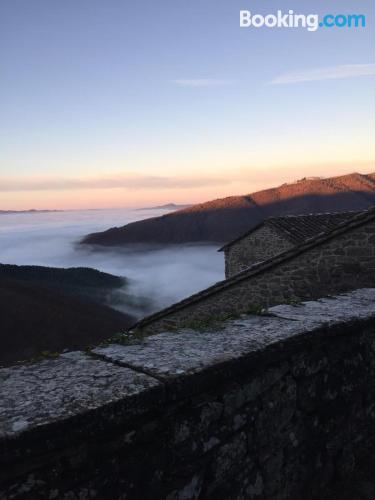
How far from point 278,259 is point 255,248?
997cm

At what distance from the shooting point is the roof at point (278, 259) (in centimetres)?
796

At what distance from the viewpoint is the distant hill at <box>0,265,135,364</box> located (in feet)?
88.0

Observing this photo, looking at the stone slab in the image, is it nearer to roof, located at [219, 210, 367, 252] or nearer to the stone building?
the stone building

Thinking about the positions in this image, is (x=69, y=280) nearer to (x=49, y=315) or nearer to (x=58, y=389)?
(x=49, y=315)

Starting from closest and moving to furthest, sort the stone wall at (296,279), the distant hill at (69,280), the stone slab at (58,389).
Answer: the stone slab at (58,389) → the stone wall at (296,279) → the distant hill at (69,280)

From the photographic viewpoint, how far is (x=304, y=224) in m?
17.6

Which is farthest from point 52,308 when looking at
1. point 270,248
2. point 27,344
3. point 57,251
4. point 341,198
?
point 57,251

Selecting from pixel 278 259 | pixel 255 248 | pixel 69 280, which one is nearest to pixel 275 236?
pixel 255 248

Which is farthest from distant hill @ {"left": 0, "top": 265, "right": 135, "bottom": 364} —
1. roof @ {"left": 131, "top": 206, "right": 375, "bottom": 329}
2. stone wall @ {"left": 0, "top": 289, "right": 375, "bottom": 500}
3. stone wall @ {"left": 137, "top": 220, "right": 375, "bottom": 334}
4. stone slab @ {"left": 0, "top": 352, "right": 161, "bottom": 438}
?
stone slab @ {"left": 0, "top": 352, "right": 161, "bottom": 438}

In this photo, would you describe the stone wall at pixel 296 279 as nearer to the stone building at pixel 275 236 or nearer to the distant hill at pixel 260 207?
the stone building at pixel 275 236

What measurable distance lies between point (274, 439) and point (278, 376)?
0.41 metres

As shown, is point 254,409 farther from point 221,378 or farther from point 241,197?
point 241,197

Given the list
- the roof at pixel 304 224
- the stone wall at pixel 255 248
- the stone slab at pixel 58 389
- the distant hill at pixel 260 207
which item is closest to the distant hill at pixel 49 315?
the stone wall at pixel 255 248

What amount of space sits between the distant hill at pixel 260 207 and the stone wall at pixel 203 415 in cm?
6454
